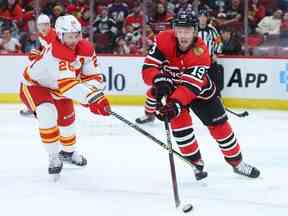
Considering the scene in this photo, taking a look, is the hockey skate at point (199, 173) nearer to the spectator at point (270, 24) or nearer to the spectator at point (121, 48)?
the spectator at point (270, 24)

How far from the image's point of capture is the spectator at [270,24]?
7.72 metres

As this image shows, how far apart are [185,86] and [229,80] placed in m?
3.88

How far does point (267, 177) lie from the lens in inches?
168

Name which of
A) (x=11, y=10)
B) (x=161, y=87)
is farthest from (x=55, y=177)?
(x=11, y=10)

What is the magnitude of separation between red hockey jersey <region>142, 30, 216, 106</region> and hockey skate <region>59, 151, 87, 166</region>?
2.96 ft

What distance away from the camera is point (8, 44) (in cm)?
846

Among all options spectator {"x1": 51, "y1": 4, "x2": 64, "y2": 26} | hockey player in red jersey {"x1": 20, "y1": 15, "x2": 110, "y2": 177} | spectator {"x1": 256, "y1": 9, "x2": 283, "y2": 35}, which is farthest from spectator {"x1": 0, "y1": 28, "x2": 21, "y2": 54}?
hockey player in red jersey {"x1": 20, "y1": 15, "x2": 110, "y2": 177}

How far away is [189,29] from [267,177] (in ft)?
3.55

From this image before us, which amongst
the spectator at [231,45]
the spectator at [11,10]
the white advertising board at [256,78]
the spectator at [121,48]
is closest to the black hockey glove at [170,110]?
the white advertising board at [256,78]

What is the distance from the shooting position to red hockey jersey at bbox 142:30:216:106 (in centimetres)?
374

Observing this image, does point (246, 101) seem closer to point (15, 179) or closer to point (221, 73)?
point (221, 73)

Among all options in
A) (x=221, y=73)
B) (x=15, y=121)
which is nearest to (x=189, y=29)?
(x=15, y=121)

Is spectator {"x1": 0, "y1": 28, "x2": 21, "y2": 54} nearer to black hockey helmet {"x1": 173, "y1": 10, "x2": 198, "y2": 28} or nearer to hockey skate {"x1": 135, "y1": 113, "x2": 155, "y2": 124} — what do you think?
hockey skate {"x1": 135, "y1": 113, "x2": 155, "y2": 124}

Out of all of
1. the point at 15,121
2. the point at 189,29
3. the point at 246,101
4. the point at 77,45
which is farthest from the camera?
the point at 246,101
